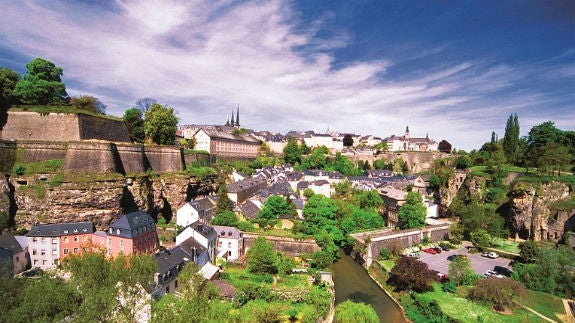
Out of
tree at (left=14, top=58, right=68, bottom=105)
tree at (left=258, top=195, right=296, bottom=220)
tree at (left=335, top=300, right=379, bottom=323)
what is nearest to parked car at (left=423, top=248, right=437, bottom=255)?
tree at (left=258, top=195, right=296, bottom=220)

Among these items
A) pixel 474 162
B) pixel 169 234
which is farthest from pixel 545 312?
pixel 474 162

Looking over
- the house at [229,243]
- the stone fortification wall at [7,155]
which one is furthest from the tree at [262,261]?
the stone fortification wall at [7,155]

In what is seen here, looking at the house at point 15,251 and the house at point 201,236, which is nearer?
the house at point 15,251

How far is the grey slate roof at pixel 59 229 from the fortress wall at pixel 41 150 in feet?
20.1

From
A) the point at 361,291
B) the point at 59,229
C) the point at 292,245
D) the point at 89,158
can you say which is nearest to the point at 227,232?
the point at 292,245

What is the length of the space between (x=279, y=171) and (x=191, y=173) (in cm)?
1947

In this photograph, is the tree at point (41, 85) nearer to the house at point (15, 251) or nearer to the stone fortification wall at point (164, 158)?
the stone fortification wall at point (164, 158)

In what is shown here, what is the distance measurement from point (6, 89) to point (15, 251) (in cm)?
1592

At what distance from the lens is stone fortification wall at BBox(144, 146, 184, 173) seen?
32.3 meters

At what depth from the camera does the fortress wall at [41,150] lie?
79.2ft

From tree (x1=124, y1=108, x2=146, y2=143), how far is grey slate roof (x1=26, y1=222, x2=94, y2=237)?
20.7m

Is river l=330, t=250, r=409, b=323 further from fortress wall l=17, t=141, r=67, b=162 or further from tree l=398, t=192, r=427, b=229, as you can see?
fortress wall l=17, t=141, r=67, b=162

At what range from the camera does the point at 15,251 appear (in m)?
19.0

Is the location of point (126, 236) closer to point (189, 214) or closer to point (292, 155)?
point (189, 214)
